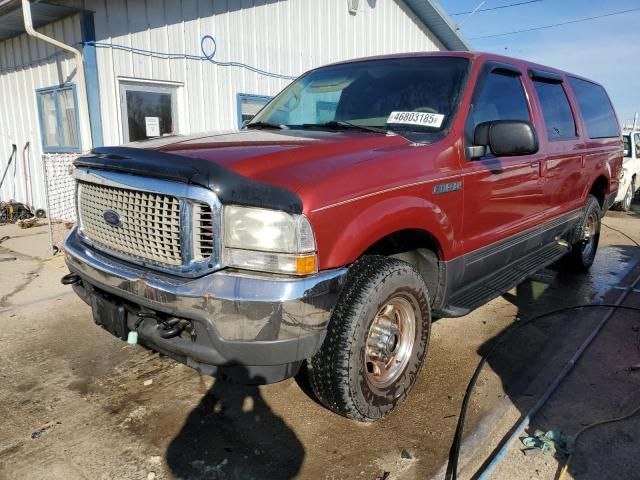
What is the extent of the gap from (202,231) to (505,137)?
1913mm

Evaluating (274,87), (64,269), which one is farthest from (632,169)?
(64,269)

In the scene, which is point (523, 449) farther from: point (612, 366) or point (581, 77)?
point (581, 77)

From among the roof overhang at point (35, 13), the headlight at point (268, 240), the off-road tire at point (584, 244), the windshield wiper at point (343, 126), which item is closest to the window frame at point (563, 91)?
the off-road tire at point (584, 244)

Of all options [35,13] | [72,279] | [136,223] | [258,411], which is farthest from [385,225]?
[35,13]

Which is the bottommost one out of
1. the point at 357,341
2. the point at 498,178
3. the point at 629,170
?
the point at 629,170

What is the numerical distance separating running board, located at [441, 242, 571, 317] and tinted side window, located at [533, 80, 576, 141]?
101 centimetres

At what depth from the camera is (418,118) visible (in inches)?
123

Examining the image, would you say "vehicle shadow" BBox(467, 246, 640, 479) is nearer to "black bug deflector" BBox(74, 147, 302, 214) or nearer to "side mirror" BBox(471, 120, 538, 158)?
"side mirror" BBox(471, 120, 538, 158)

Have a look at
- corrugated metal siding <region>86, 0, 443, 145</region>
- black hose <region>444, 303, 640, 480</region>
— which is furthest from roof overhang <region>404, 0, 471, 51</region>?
black hose <region>444, 303, 640, 480</region>

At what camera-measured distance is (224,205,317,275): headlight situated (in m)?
2.13

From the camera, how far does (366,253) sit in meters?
2.70

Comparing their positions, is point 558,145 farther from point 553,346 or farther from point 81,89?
point 81,89

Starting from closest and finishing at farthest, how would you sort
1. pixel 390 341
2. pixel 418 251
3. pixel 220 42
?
pixel 390 341, pixel 418 251, pixel 220 42

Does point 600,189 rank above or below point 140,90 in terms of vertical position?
below
